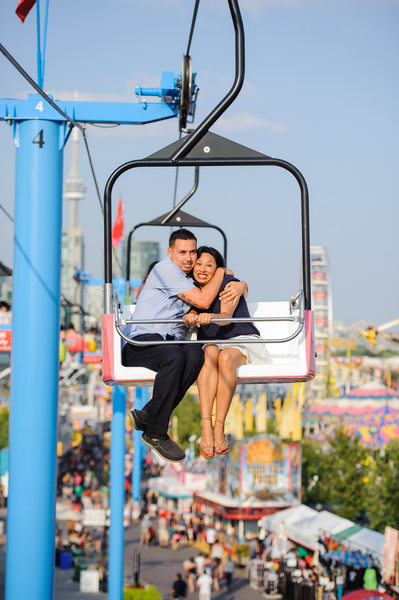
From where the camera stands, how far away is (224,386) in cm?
423

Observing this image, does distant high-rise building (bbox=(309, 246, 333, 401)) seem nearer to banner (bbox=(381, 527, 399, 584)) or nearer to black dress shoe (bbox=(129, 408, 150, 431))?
banner (bbox=(381, 527, 399, 584))

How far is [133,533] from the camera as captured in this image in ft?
84.6

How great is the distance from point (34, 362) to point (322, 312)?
111421 millimetres

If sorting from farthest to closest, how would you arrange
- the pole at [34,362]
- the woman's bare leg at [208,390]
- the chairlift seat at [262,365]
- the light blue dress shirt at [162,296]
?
the pole at [34,362]
the light blue dress shirt at [162,296]
the chairlift seat at [262,365]
the woman's bare leg at [208,390]

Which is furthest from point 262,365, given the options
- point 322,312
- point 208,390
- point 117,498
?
point 322,312

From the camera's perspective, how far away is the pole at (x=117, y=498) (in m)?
10.7

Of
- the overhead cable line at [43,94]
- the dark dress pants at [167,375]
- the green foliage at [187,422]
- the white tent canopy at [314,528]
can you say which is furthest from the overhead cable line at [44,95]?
the green foliage at [187,422]

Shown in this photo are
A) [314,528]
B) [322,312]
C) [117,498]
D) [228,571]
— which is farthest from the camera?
[322,312]

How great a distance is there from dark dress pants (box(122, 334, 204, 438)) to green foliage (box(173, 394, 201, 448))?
37.3 meters

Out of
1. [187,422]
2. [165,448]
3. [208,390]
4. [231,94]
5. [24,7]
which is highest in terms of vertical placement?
[24,7]

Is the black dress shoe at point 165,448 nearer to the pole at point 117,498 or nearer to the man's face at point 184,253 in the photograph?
the man's face at point 184,253

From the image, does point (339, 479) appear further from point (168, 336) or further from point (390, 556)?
point (168, 336)

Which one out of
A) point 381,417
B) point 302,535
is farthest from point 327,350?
point 302,535

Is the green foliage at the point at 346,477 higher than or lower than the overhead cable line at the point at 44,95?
lower
